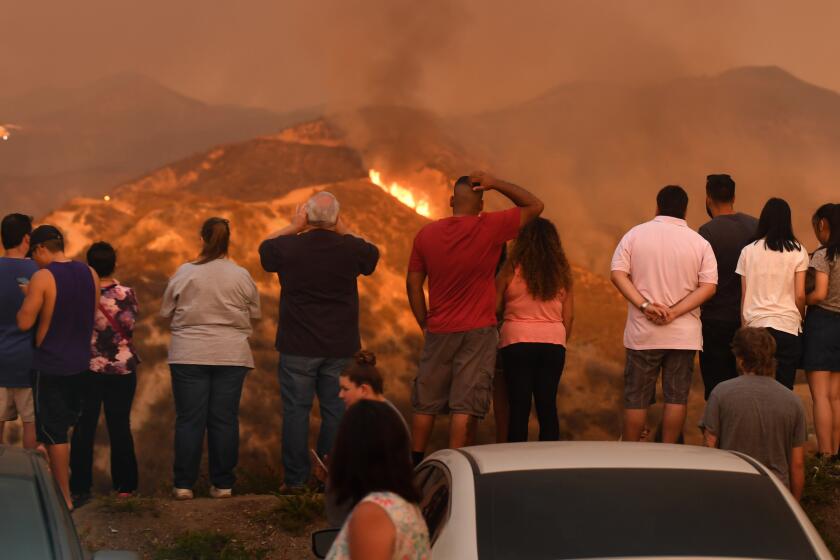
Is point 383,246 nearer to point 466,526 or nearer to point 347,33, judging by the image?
point 347,33

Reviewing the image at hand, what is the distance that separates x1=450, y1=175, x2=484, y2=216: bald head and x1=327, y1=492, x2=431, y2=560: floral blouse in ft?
12.7

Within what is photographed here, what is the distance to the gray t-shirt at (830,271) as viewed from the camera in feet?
26.7

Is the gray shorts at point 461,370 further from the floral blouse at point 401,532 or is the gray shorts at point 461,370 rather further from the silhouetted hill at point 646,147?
the silhouetted hill at point 646,147

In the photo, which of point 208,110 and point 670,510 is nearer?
point 670,510

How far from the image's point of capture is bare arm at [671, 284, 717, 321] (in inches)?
304

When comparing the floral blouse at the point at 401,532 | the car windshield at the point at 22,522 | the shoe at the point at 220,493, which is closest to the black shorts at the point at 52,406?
the shoe at the point at 220,493

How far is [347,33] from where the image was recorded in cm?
1501

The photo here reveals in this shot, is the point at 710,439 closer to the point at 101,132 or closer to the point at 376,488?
the point at 376,488

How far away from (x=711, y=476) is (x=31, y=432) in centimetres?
458

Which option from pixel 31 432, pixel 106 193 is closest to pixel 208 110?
pixel 106 193

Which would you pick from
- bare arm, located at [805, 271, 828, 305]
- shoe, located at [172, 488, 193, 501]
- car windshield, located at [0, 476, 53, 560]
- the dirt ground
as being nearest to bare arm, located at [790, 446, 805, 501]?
bare arm, located at [805, 271, 828, 305]

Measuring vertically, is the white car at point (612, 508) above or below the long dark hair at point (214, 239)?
below

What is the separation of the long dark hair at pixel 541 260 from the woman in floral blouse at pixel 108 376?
2.31m

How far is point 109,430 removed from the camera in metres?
8.20
